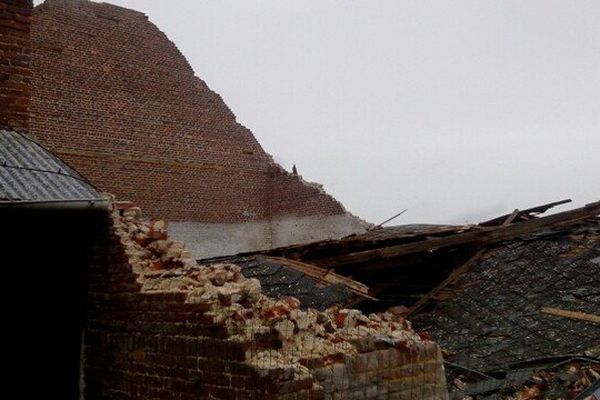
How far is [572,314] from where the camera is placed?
7488mm

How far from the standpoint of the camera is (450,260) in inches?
396

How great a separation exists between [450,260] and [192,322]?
21.8ft

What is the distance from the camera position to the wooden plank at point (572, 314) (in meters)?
7.25

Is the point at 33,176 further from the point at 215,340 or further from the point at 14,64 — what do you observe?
the point at 215,340

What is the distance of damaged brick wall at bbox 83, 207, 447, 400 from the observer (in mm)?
3855

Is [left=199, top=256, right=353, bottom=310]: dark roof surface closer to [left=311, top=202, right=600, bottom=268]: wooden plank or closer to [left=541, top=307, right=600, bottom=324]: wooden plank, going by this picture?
[left=311, top=202, right=600, bottom=268]: wooden plank

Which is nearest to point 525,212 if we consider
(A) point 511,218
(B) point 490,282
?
(A) point 511,218

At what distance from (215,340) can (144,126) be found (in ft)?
49.1

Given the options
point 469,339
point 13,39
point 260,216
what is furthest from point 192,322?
point 260,216

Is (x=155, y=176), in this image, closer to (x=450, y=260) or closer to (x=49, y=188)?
(x=450, y=260)

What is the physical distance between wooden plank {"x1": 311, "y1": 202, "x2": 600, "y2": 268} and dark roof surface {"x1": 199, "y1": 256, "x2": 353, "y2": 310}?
97 cm

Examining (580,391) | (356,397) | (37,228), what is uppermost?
(37,228)

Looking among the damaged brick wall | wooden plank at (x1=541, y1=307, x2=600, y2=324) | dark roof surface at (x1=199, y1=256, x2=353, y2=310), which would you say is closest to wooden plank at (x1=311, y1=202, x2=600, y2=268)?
dark roof surface at (x1=199, y1=256, x2=353, y2=310)

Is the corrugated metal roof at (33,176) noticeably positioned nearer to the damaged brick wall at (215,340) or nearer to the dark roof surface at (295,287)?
the damaged brick wall at (215,340)
